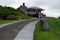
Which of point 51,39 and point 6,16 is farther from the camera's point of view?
point 6,16

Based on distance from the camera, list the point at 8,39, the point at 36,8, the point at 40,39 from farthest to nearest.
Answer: the point at 36,8 < the point at 40,39 < the point at 8,39

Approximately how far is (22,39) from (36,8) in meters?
82.8

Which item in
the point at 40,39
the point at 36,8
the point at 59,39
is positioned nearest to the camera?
the point at 40,39

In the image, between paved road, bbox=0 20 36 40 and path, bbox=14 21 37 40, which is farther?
paved road, bbox=0 20 36 40

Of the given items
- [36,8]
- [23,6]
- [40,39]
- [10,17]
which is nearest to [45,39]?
[40,39]

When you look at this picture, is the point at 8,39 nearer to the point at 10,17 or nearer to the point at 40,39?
the point at 40,39

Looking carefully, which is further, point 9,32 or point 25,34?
point 9,32

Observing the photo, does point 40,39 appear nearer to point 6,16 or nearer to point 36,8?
point 6,16

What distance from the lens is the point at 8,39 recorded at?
49.2ft

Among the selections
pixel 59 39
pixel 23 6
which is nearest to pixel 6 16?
pixel 59 39

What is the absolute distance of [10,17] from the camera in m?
49.9

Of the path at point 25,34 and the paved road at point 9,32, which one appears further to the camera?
the paved road at point 9,32

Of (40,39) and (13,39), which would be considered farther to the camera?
(40,39)

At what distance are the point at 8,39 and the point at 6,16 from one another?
35.5 metres
